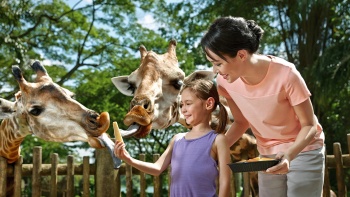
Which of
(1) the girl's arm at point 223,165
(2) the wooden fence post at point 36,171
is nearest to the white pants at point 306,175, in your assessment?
(1) the girl's arm at point 223,165

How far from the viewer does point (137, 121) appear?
3426 mm

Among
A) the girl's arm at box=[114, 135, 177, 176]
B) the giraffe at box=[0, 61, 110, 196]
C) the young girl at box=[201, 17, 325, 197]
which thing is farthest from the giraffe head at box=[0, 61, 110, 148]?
the young girl at box=[201, 17, 325, 197]

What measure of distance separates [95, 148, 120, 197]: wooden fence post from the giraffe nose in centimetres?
198

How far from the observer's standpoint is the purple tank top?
105 inches

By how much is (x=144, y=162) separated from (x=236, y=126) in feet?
1.89

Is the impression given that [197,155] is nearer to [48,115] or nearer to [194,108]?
[194,108]

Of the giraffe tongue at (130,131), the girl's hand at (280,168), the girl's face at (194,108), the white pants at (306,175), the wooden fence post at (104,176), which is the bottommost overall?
the wooden fence post at (104,176)

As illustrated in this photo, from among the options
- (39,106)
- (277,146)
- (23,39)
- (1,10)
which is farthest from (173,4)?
(277,146)

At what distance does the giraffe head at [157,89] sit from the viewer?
12.0 feet

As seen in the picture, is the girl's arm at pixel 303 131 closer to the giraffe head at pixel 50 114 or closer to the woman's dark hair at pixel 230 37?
the woman's dark hair at pixel 230 37

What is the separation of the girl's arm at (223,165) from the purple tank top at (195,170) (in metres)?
0.05

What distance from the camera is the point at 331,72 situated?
12.2 m

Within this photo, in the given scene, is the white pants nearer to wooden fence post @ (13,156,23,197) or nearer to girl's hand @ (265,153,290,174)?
girl's hand @ (265,153,290,174)

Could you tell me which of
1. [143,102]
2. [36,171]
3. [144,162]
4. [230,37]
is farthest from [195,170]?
[36,171]
